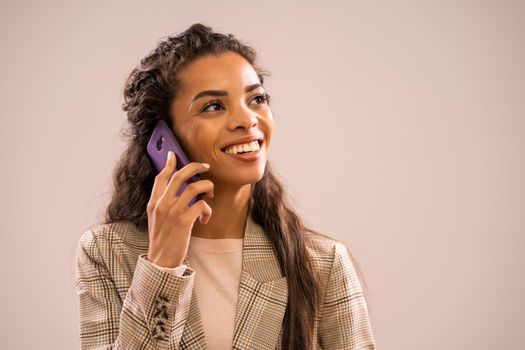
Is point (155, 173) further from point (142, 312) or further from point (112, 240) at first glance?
point (142, 312)

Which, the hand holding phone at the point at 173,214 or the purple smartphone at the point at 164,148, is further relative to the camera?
the purple smartphone at the point at 164,148

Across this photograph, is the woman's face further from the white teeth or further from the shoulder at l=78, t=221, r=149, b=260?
the shoulder at l=78, t=221, r=149, b=260

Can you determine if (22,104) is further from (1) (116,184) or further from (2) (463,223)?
(2) (463,223)

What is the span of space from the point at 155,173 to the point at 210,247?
350 mm

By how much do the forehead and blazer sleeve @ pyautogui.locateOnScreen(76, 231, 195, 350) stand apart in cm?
54

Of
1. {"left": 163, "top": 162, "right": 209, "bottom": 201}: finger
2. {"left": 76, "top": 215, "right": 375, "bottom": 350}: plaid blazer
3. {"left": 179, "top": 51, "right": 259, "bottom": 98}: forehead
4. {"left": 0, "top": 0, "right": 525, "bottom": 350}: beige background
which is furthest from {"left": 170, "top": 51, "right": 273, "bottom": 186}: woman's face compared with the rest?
{"left": 0, "top": 0, "right": 525, "bottom": 350}: beige background

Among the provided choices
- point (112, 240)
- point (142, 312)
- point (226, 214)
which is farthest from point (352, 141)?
point (142, 312)

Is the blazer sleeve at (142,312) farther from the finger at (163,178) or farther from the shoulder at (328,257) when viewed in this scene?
the shoulder at (328,257)

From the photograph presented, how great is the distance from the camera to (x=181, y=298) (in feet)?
6.44

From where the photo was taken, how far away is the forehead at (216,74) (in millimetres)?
2184

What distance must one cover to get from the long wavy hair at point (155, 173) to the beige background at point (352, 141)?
1.02 m

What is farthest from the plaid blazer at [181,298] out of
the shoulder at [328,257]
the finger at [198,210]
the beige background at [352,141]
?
the beige background at [352,141]

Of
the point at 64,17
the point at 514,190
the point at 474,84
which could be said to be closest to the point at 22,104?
the point at 64,17

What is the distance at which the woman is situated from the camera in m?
1.96
